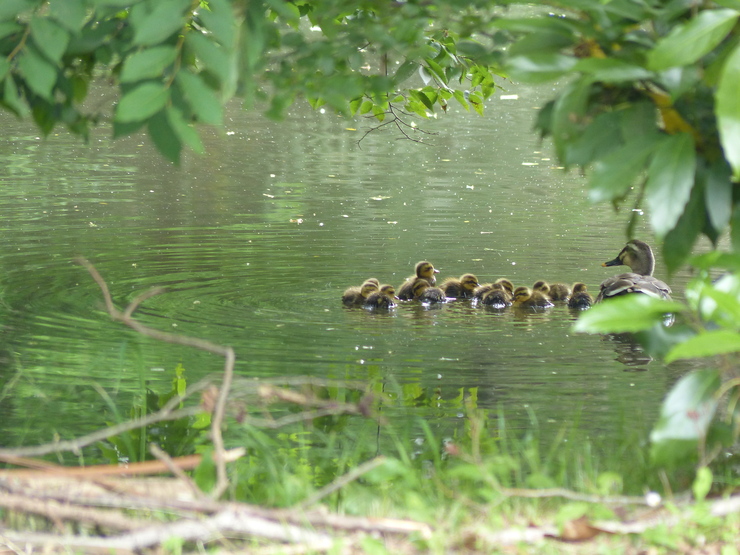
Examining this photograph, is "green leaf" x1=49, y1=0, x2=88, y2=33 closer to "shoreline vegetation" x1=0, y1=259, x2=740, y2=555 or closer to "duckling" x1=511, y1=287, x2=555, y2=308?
"shoreline vegetation" x1=0, y1=259, x2=740, y2=555

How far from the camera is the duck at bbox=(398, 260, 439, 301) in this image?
25.2 ft

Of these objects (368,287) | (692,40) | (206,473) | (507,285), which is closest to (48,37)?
(206,473)

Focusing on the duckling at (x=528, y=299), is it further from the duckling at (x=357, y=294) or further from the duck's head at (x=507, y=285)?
the duckling at (x=357, y=294)

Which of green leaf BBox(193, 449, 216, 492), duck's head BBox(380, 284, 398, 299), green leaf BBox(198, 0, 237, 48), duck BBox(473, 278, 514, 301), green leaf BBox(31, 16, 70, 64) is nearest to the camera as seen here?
green leaf BBox(198, 0, 237, 48)

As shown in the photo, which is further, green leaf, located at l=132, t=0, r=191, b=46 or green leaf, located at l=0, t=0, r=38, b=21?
green leaf, located at l=0, t=0, r=38, b=21

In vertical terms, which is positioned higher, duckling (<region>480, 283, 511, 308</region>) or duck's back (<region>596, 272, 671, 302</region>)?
duck's back (<region>596, 272, 671, 302</region>)

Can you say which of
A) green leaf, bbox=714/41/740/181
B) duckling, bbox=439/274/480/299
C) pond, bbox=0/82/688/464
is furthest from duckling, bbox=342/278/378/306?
green leaf, bbox=714/41/740/181

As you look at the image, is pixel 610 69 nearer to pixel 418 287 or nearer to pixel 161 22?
pixel 161 22

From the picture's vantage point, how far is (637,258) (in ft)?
26.0

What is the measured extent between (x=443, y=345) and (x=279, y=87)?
9.91 ft

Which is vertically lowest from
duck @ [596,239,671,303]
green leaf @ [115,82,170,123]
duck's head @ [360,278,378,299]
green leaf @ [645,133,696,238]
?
duck's head @ [360,278,378,299]

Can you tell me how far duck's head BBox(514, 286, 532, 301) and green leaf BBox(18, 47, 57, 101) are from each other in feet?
16.9

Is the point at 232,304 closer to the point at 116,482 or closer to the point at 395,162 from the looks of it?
the point at 116,482

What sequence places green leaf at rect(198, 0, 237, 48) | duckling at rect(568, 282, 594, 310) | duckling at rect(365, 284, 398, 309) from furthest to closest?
duckling at rect(568, 282, 594, 310) → duckling at rect(365, 284, 398, 309) → green leaf at rect(198, 0, 237, 48)
